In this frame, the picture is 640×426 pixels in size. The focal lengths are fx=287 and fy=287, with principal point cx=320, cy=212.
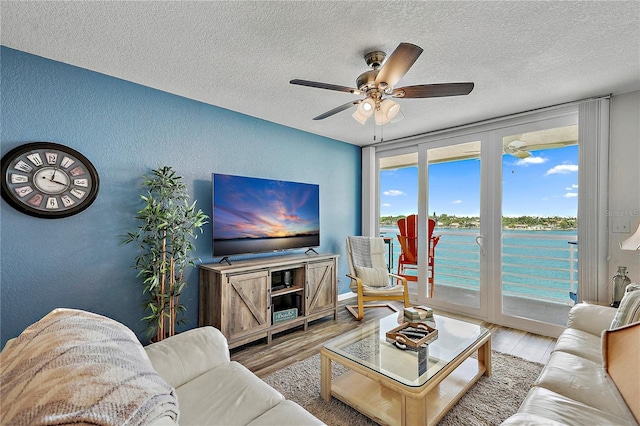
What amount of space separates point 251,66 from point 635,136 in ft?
11.4

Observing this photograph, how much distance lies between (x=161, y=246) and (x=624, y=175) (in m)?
4.22

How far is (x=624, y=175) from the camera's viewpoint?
2670 millimetres

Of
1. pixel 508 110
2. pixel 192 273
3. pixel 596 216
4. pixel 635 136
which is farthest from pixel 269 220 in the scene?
pixel 635 136

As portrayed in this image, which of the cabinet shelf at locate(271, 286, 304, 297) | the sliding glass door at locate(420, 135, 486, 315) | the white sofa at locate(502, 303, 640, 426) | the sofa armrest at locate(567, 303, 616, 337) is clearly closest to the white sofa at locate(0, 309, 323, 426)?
the white sofa at locate(502, 303, 640, 426)

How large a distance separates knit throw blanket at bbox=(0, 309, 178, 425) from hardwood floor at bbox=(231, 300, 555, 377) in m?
1.81

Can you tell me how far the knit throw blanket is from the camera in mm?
532

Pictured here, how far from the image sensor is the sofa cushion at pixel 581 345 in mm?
1720

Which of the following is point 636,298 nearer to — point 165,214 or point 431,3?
point 431,3

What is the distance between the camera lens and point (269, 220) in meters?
3.27

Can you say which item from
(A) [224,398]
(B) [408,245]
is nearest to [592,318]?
(B) [408,245]

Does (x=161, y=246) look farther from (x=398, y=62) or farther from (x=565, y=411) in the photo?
(x=565, y=411)

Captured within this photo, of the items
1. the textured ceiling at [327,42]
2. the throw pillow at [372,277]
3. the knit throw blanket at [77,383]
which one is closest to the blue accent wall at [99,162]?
the textured ceiling at [327,42]

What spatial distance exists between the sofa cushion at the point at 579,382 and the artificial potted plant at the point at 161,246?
258cm

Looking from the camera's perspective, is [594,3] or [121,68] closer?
[594,3]
